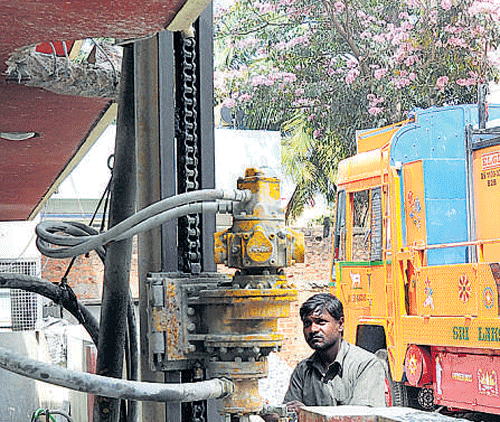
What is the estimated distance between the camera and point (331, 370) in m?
4.67

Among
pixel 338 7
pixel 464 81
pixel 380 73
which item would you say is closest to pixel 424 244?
pixel 464 81

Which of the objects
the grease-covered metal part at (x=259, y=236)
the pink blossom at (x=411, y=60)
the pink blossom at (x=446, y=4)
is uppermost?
the pink blossom at (x=446, y=4)

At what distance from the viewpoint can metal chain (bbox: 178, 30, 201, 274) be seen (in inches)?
116

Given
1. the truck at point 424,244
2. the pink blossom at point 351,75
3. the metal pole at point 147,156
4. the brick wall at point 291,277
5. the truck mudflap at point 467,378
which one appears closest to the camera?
the metal pole at point 147,156

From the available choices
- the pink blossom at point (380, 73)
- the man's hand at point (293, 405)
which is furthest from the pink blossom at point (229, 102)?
the man's hand at point (293, 405)

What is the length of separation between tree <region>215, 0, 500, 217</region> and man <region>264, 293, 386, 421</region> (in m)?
13.3

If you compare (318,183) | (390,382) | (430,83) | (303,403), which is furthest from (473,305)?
(318,183)

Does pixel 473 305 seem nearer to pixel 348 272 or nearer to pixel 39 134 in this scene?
pixel 348 272

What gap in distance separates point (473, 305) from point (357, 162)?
3.33 metres

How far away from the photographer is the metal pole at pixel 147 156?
9.68ft

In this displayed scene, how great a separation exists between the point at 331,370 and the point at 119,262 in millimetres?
1894

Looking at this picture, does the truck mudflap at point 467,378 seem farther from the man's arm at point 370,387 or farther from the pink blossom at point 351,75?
the pink blossom at point 351,75

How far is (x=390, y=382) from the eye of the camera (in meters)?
10.2

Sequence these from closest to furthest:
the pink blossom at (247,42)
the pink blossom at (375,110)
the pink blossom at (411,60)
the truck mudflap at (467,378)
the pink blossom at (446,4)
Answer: the truck mudflap at (467,378) → the pink blossom at (446,4) → the pink blossom at (411,60) → the pink blossom at (375,110) → the pink blossom at (247,42)
